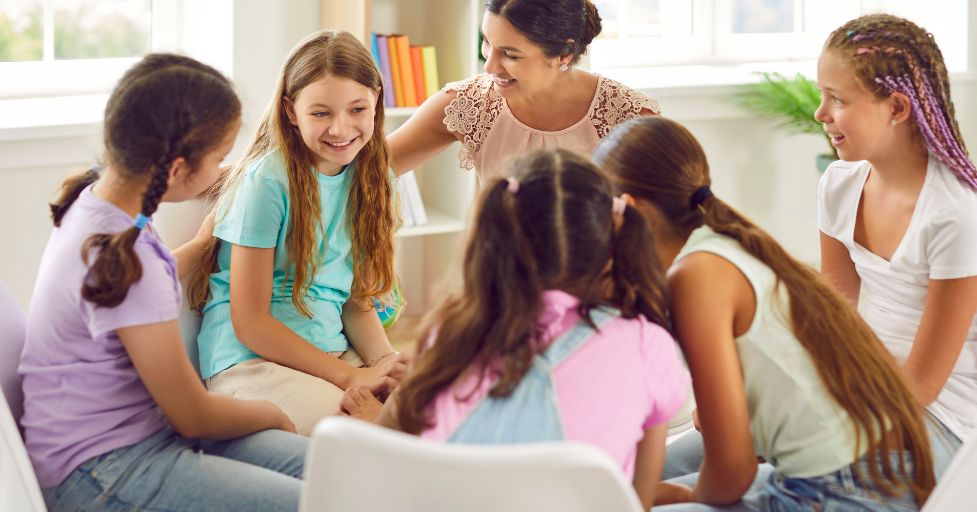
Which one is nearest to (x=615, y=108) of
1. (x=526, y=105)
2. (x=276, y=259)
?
(x=526, y=105)

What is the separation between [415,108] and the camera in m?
3.62

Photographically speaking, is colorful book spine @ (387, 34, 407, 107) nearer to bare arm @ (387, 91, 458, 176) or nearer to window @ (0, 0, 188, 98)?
window @ (0, 0, 188, 98)

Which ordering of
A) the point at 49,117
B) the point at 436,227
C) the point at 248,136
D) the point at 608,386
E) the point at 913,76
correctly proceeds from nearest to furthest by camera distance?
1. the point at 608,386
2. the point at 913,76
3. the point at 49,117
4. the point at 248,136
5. the point at 436,227

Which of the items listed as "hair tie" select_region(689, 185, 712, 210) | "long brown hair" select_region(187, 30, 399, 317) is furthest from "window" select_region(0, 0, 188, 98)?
"hair tie" select_region(689, 185, 712, 210)

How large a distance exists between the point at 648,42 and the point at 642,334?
3355 millimetres

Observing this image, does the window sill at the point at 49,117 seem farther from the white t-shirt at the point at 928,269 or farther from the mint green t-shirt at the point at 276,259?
the white t-shirt at the point at 928,269

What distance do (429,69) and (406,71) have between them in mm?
80

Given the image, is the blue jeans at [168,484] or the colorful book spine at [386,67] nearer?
the blue jeans at [168,484]

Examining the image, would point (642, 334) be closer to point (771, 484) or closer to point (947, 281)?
point (771, 484)

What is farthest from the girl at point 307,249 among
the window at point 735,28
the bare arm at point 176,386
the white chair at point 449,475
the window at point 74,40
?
the window at point 735,28

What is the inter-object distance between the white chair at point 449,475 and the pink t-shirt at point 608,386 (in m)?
0.16

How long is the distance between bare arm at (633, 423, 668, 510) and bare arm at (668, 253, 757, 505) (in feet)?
0.24

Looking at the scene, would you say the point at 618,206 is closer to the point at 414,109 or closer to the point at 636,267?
the point at 636,267

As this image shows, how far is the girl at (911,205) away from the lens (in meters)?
1.77
